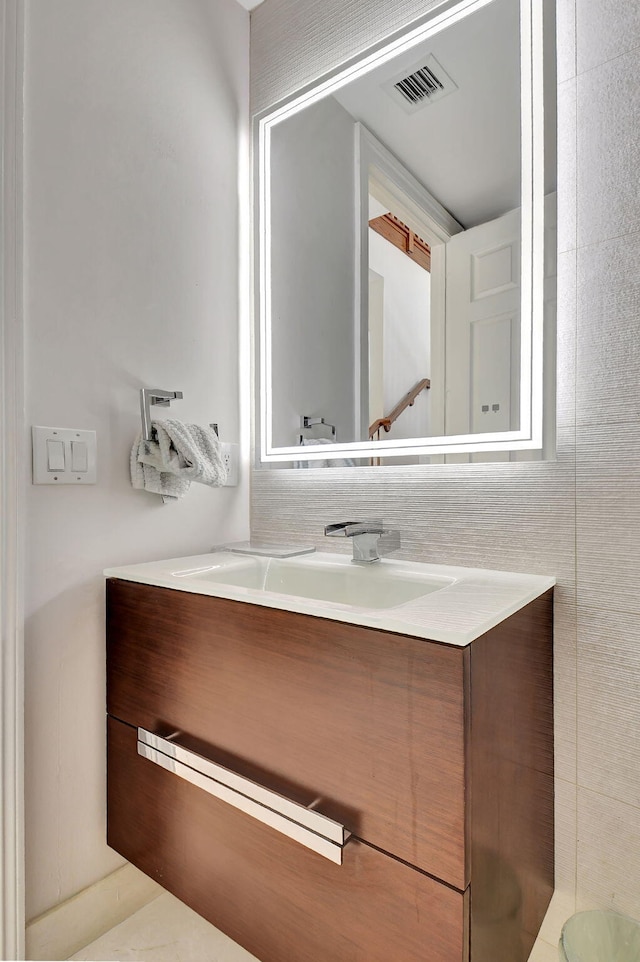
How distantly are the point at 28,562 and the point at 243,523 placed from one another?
21.5 inches

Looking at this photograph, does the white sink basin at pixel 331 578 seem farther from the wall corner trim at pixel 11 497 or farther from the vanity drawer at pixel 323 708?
the wall corner trim at pixel 11 497

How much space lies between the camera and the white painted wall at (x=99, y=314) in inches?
39.8

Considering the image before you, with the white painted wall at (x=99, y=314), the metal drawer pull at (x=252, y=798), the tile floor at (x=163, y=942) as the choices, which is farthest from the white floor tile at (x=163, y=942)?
the metal drawer pull at (x=252, y=798)

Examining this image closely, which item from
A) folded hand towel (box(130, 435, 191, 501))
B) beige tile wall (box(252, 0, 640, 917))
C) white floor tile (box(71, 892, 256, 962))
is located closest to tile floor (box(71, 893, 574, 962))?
white floor tile (box(71, 892, 256, 962))

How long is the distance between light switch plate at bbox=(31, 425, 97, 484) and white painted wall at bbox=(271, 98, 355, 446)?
0.47 meters

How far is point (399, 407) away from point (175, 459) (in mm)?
489

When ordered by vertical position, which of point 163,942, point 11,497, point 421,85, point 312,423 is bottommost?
point 163,942

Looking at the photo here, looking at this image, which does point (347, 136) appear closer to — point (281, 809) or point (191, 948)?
point (281, 809)

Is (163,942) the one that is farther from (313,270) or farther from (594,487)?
(313,270)

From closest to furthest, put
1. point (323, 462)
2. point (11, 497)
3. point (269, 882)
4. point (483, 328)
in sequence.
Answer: point (269, 882), point (11, 497), point (483, 328), point (323, 462)

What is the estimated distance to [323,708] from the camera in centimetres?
76

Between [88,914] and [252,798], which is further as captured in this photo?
[88,914]

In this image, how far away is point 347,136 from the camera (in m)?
1.27

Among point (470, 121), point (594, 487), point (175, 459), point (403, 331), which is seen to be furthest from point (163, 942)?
point (470, 121)
